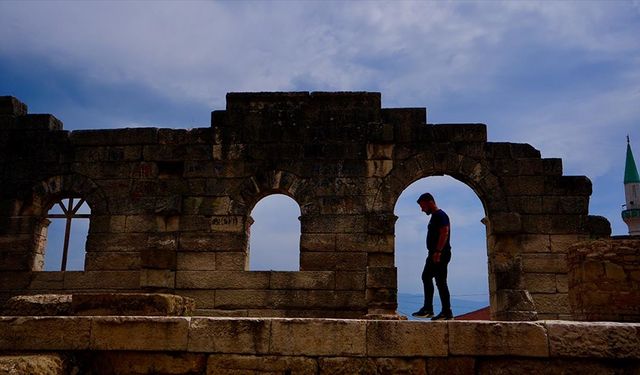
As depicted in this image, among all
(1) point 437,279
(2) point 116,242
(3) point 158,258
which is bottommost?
(1) point 437,279

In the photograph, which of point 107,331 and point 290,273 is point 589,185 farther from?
point 107,331

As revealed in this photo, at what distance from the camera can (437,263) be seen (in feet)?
24.5

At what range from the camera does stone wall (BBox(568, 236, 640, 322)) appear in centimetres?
655

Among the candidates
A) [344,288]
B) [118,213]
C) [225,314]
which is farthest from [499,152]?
[118,213]

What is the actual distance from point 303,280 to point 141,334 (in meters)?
5.80

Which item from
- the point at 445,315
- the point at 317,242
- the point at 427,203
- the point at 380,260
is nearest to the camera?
the point at 445,315

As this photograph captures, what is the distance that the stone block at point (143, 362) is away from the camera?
546cm

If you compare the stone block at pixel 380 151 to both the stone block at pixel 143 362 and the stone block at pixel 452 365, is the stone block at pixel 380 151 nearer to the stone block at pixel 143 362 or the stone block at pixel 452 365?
the stone block at pixel 452 365

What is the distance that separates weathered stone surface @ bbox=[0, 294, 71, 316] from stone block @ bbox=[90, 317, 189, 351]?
99 cm

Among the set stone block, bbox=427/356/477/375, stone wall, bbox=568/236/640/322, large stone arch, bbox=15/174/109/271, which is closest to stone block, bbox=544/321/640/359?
stone block, bbox=427/356/477/375

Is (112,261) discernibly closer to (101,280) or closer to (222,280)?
(101,280)

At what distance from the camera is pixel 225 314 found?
11.1 m

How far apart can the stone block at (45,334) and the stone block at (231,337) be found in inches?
42.6

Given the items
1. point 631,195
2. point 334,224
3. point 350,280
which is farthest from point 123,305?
point 631,195
